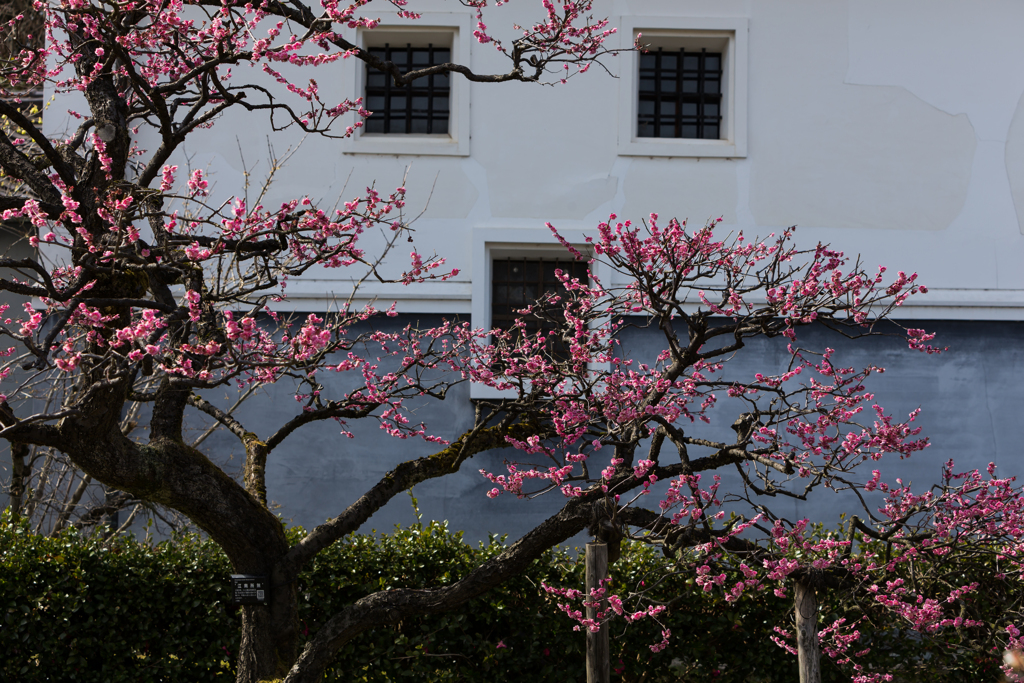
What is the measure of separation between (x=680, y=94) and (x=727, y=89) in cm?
48

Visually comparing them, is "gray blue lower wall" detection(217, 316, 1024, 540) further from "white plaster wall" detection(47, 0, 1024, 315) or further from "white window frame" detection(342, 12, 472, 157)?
"white window frame" detection(342, 12, 472, 157)

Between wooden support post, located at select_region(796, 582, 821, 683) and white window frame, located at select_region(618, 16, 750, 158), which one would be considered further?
white window frame, located at select_region(618, 16, 750, 158)

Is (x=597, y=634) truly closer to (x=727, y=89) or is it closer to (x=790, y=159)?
(x=790, y=159)

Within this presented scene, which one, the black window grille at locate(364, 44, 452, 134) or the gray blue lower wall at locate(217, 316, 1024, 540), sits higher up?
the black window grille at locate(364, 44, 452, 134)

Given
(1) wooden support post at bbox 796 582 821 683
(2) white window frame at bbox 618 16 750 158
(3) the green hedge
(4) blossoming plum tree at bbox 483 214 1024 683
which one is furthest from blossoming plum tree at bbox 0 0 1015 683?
(2) white window frame at bbox 618 16 750 158

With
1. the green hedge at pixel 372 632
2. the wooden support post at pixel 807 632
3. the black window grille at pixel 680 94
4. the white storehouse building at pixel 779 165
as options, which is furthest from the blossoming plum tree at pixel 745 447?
the black window grille at pixel 680 94

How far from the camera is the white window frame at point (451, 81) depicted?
8969mm

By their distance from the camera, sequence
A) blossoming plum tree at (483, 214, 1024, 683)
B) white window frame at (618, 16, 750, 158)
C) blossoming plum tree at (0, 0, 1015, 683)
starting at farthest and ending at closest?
white window frame at (618, 16, 750, 158), blossoming plum tree at (483, 214, 1024, 683), blossoming plum tree at (0, 0, 1015, 683)

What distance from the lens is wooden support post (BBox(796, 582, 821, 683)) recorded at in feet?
16.8

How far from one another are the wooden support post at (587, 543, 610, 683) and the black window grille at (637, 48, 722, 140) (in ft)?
18.0

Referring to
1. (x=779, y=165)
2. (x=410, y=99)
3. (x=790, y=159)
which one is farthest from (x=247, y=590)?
(x=790, y=159)

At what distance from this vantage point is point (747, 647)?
6.38 metres

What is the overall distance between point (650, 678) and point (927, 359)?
4.58 m

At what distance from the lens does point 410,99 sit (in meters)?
9.47
